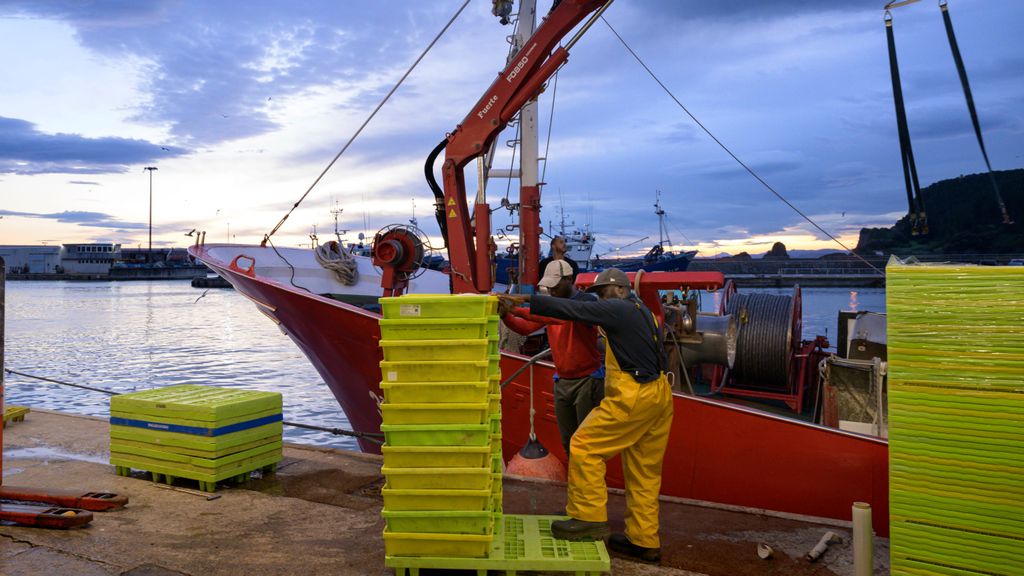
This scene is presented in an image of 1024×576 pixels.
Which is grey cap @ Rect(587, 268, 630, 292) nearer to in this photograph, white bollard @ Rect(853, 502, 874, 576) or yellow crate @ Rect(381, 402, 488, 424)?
yellow crate @ Rect(381, 402, 488, 424)

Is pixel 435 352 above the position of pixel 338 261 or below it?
below

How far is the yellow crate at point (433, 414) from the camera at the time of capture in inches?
155

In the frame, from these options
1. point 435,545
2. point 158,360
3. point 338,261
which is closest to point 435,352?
point 435,545

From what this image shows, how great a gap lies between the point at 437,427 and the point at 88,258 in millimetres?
154678

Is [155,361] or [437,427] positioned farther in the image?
[155,361]

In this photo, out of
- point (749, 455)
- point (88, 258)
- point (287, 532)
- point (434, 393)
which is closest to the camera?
point (434, 393)

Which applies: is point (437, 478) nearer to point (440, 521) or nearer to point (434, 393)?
point (440, 521)

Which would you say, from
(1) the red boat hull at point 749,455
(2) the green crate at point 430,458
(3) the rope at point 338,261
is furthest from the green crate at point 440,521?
(3) the rope at point 338,261

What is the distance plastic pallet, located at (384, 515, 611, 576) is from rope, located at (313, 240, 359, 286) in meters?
9.08

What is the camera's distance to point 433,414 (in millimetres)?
3961

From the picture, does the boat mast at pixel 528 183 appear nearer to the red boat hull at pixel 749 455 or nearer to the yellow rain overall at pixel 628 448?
the red boat hull at pixel 749 455

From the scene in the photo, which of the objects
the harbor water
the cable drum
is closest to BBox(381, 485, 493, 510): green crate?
the cable drum

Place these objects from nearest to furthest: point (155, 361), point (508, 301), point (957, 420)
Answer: point (957, 420) → point (508, 301) → point (155, 361)

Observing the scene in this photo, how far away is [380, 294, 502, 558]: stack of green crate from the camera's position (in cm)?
388
